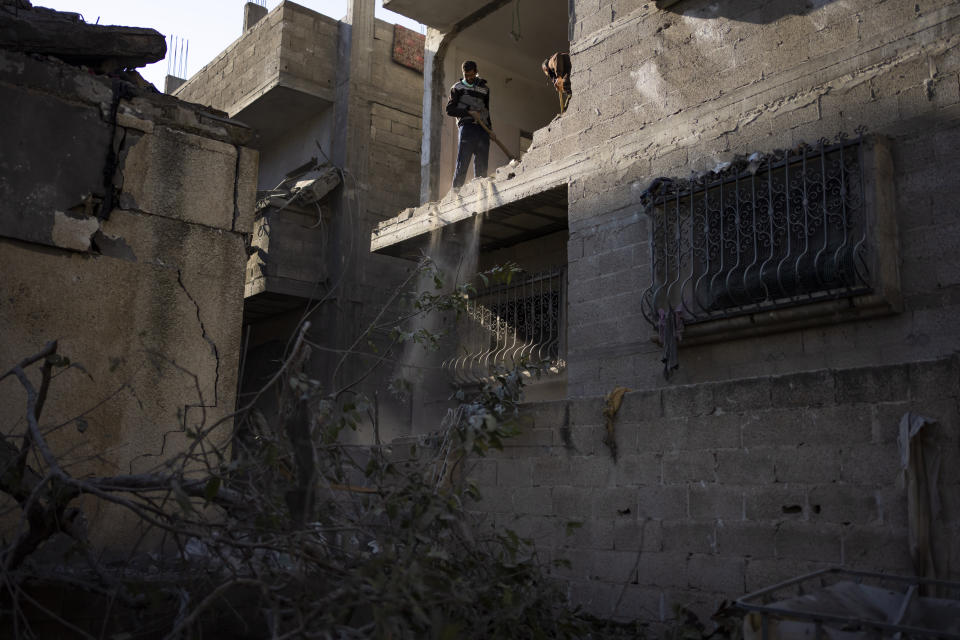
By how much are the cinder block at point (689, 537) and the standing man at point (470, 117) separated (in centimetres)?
688

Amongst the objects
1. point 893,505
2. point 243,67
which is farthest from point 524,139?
point 893,505

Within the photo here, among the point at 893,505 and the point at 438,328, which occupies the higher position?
the point at 438,328

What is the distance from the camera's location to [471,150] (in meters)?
11.7

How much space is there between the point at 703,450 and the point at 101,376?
11.4ft

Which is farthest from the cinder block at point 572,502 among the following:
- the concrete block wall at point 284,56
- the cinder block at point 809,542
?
the concrete block wall at point 284,56

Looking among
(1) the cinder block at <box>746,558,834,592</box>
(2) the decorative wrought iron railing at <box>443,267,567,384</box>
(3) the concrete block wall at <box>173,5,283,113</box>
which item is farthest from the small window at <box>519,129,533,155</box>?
(1) the cinder block at <box>746,558,834,592</box>

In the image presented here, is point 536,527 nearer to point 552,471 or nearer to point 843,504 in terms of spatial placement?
point 552,471

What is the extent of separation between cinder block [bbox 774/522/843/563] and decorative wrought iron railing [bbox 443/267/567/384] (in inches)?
206

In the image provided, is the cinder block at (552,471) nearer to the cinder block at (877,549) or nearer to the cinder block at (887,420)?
the cinder block at (877,549)

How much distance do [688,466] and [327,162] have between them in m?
10.9

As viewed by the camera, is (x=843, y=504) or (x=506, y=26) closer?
(x=843, y=504)

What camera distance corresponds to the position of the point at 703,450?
5.32 metres

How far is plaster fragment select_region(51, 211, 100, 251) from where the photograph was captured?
17.2ft

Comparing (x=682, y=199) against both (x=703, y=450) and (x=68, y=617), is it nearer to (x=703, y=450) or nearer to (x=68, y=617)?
(x=703, y=450)
